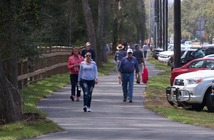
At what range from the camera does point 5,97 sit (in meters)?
14.2

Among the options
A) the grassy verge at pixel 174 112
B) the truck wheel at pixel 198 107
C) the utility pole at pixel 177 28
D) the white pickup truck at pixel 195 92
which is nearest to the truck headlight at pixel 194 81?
the white pickup truck at pixel 195 92

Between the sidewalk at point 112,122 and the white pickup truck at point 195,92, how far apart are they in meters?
1.13

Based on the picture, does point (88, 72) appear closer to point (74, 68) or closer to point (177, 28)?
point (74, 68)

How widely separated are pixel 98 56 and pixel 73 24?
210 inches

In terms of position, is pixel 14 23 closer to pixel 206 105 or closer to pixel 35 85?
pixel 206 105

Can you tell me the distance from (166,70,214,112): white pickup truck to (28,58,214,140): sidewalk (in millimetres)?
1132

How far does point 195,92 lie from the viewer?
19.4m

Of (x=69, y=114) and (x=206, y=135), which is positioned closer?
(x=206, y=135)

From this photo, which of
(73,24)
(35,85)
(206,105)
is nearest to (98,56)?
(73,24)

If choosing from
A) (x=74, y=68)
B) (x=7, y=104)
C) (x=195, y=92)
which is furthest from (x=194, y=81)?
(x=7, y=104)

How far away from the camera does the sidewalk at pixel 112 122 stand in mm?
13281

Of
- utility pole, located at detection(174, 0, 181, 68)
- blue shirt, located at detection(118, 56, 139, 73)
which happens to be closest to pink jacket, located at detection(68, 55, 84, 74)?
blue shirt, located at detection(118, 56, 139, 73)

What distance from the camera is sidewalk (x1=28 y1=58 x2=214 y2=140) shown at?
1328 cm

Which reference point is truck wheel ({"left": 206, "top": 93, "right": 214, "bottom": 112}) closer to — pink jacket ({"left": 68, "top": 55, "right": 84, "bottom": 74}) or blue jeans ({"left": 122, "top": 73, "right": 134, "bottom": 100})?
blue jeans ({"left": 122, "top": 73, "right": 134, "bottom": 100})
